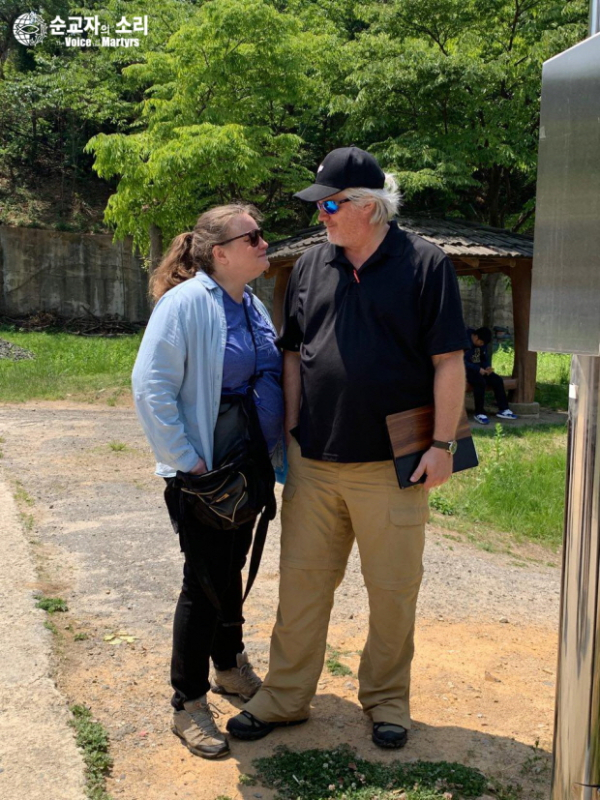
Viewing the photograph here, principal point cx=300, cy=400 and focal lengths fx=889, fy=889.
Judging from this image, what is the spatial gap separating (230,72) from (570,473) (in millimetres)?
15636

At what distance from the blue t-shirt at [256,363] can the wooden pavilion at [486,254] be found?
9.00m

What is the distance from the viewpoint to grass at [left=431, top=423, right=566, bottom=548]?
22.8ft

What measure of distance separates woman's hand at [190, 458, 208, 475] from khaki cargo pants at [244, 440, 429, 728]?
40 centimetres

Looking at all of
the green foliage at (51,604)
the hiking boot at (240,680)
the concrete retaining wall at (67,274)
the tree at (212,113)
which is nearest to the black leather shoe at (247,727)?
the hiking boot at (240,680)

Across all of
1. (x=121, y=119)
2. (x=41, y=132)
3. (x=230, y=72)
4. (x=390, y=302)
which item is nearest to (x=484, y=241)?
(x=230, y=72)

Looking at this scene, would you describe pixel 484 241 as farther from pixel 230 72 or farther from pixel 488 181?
pixel 230 72

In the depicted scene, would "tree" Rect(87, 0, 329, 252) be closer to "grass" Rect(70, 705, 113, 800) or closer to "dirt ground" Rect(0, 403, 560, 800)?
"dirt ground" Rect(0, 403, 560, 800)

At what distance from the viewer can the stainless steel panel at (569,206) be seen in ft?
6.43

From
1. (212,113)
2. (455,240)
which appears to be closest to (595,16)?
(455,240)

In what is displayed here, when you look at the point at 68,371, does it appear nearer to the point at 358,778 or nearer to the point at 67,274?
the point at 67,274

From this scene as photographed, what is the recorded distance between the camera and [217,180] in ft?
52.9

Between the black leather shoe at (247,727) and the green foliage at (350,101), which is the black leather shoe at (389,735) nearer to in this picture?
the black leather shoe at (247,727)

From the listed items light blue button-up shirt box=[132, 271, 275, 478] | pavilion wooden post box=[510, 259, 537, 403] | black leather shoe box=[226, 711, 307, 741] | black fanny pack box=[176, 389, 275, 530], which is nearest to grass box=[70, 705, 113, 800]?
black leather shoe box=[226, 711, 307, 741]

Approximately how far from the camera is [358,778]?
2.97 m
